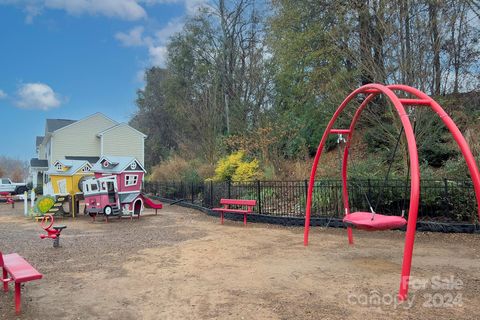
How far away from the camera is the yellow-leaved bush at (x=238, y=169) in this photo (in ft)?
50.5

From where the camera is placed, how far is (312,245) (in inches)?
322

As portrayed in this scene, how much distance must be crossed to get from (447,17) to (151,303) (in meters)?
12.3

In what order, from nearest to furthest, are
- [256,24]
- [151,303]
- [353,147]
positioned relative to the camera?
[151,303]
[353,147]
[256,24]

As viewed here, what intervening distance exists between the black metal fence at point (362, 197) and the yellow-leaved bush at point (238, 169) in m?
0.78

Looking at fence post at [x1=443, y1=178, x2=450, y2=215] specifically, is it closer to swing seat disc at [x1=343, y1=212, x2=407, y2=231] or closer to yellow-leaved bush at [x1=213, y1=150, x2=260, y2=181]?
swing seat disc at [x1=343, y1=212, x2=407, y2=231]

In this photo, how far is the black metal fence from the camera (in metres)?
9.42

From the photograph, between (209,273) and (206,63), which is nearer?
(209,273)

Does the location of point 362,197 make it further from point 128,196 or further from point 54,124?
point 54,124

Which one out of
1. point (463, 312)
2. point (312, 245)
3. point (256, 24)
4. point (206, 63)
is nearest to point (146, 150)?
point (206, 63)

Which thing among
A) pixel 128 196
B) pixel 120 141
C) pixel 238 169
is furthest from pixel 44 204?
pixel 120 141

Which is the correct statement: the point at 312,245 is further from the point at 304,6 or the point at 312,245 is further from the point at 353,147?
the point at 304,6

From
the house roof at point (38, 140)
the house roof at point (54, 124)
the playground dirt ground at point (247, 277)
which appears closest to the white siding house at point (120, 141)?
the house roof at point (54, 124)

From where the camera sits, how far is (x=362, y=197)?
10812mm

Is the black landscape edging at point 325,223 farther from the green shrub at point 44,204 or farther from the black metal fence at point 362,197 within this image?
the green shrub at point 44,204
